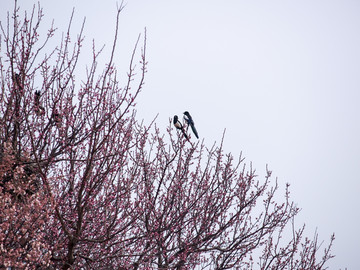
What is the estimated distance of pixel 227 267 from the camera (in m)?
6.87

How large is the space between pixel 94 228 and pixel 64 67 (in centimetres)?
319

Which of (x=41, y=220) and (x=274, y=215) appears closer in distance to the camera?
(x=41, y=220)

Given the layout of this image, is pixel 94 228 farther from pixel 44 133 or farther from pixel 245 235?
pixel 245 235

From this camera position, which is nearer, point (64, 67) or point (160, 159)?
point (64, 67)

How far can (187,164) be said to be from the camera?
288 inches

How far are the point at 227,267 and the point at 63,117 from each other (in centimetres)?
455

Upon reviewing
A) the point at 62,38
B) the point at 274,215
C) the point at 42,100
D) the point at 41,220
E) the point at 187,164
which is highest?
the point at 62,38

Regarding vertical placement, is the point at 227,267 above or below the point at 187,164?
below

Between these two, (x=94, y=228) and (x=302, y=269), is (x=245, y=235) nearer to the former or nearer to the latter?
(x=302, y=269)

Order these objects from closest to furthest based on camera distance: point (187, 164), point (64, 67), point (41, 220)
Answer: point (41, 220) < point (64, 67) < point (187, 164)

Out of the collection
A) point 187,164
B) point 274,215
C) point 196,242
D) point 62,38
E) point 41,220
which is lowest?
point 41,220

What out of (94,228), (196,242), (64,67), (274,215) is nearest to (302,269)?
(274,215)

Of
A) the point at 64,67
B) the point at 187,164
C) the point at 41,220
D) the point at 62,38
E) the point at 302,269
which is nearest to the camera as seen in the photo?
the point at 41,220

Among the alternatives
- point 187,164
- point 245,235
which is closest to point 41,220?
point 187,164
